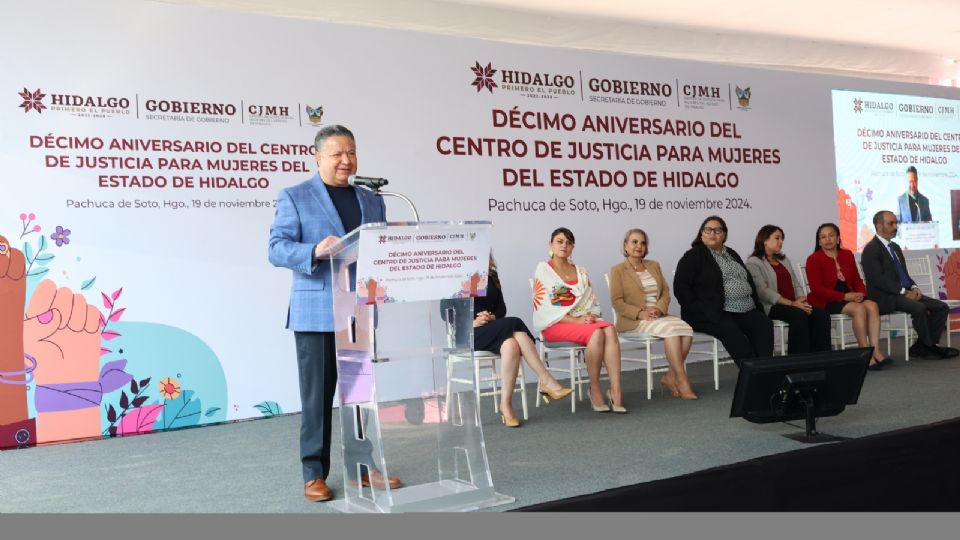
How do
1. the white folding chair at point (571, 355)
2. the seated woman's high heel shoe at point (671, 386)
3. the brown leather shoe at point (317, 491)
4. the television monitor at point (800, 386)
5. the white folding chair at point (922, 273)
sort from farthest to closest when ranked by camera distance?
1. the white folding chair at point (922, 273)
2. the seated woman's high heel shoe at point (671, 386)
3. the white folding chair at point (571, 355)
4. the television monitor at point (800, 386)
5. the brown leather shoe at point (317, 491)

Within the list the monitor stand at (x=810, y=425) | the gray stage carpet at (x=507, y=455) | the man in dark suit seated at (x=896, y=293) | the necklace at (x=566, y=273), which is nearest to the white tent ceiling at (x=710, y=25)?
the man in dark suit seated at (x=896, y=293)

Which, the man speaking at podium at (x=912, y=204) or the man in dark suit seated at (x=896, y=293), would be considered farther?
the man speaking at podium at (x=912, y=204)

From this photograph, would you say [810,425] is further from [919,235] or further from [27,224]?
[919,235]

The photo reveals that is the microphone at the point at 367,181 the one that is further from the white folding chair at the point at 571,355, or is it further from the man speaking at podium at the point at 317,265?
the white folding chair at the point at 571,355

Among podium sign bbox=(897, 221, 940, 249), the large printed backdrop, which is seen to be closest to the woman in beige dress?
the large printed backdrop

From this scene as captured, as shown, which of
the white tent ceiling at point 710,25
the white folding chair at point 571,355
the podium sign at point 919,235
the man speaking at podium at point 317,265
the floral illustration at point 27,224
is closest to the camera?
the man speaking at podium at point 317,265

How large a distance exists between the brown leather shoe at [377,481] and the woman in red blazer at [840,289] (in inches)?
178

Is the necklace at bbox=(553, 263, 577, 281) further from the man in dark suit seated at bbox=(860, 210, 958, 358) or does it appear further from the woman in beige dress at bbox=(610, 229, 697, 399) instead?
the man in dark suit seated at bbox=(860, 210, 958, 358)

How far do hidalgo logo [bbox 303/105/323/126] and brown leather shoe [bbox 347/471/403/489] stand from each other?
121 inches

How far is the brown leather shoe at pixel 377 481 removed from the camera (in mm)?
3049

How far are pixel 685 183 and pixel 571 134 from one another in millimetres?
1133

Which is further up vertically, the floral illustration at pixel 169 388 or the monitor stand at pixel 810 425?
the floral illustration at pixel 169 388

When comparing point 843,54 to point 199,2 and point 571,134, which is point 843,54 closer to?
point 571,134

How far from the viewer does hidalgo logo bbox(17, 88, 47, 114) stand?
487 cm
